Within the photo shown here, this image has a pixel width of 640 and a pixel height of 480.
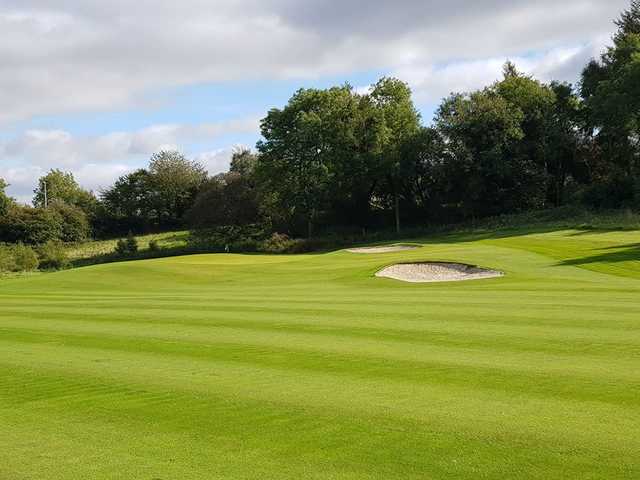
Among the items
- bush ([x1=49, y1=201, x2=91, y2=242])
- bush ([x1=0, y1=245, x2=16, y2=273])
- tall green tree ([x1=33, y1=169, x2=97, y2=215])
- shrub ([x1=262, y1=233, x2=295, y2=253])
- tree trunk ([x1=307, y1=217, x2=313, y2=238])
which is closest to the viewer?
bush ([x1=0, y1=245, x2=16, y2=273])

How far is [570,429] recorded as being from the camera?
239 inches

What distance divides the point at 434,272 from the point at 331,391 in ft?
72.5

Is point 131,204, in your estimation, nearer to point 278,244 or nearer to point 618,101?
point 278,244

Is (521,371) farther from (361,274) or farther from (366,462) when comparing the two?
(361,274)

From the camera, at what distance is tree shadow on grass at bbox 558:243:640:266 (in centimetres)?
2705

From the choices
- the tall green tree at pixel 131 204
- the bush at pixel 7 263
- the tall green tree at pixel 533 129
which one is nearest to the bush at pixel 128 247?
the bush at pixel 7 263

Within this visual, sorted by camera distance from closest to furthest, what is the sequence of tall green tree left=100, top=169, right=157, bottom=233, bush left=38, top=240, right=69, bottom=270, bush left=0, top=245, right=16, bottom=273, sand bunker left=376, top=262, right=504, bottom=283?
sand bunker left=376, top=262, right=504, bottom=283
bush left=0, top=245, right=16, bottom=273
bush left=38, top=240, right=69, bottom=270
tall green tree left=100, top=169, right=157, bottom=233

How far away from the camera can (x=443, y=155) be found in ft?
205

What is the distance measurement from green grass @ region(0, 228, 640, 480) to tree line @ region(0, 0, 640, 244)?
1757 inches

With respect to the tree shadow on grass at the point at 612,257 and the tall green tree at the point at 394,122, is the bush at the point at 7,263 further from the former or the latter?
the tree shadow on grass at the point at 612,257

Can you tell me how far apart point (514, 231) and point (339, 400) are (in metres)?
44.3

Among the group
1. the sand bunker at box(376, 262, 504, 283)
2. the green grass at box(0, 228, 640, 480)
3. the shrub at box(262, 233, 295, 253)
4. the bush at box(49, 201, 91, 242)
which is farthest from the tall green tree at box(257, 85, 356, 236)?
the green grass at box(0, 228, 640, 480)

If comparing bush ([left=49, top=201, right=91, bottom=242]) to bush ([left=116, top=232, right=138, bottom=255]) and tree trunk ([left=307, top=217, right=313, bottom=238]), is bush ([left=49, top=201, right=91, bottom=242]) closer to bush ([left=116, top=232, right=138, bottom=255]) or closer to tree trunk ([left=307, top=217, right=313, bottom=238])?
bush ([left=116, top=232, right=138, bottom=255])

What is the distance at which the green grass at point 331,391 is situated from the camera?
5.61m
